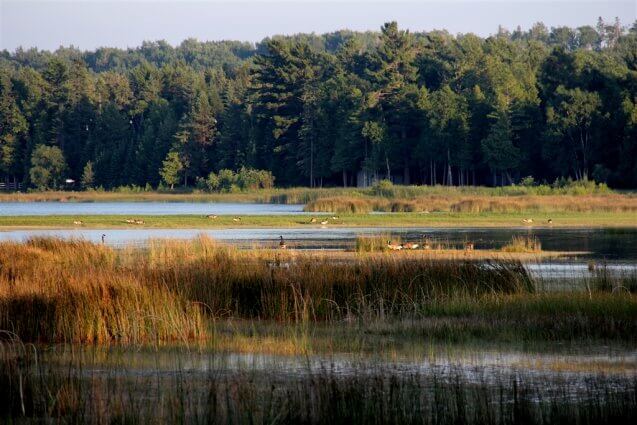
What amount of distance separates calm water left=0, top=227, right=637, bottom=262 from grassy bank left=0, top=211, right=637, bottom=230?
242 centimetres

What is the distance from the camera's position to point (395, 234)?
1784 inches

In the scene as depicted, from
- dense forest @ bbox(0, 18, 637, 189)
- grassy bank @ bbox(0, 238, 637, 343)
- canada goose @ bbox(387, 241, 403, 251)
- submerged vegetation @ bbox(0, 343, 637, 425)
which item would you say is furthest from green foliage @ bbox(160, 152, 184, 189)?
submerged vegetation @ bbox(0, 343, 637, 425)

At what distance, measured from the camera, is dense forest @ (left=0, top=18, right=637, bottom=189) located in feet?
297

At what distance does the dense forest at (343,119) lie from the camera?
90500mm

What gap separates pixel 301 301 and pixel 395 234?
26.6 meters

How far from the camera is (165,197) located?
11562 cm

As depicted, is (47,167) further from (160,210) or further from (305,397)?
(305,397)

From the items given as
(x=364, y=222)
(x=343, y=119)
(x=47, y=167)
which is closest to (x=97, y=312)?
(x=364, y=222)

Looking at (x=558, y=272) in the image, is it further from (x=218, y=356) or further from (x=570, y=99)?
(x=570, y=99)

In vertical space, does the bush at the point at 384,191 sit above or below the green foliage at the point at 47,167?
below

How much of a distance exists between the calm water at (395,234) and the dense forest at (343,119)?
38.8m

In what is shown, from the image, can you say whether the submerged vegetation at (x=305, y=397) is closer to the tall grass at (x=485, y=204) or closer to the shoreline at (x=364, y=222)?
the shoreline at (x=364, y=222)

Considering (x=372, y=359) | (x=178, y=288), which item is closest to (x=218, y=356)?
(x=372, y=359)

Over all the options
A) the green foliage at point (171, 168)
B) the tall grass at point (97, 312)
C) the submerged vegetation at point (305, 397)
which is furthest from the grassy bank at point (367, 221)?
the green foliage at point (171, 168)
